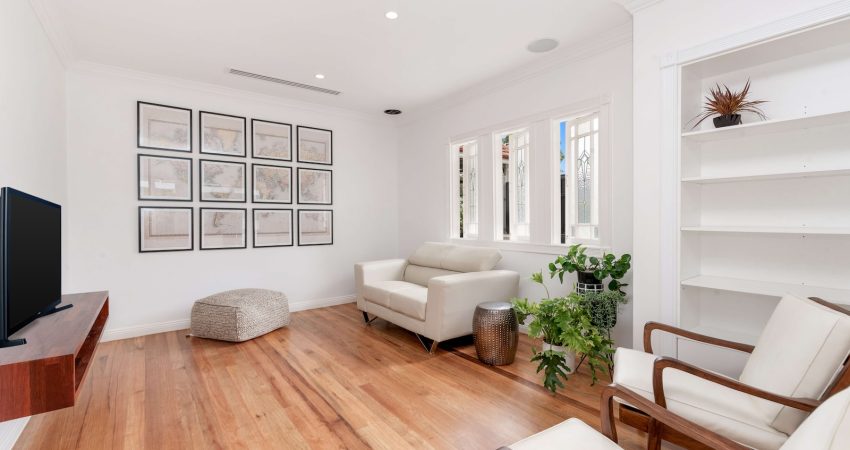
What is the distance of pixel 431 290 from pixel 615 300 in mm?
1396

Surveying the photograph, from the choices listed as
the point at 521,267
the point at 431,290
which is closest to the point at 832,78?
the point at 521,267

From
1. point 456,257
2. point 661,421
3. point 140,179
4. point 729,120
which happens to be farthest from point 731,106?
point 140,179

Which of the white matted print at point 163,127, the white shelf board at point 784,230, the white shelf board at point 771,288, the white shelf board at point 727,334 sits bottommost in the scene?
the white shelf board at point 727,334

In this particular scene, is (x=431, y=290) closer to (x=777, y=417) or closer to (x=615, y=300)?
(x=615, y=300)

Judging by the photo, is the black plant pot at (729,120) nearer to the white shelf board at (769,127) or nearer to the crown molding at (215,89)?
the white shelf board at (769,127)

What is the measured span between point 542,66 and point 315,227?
3.17m

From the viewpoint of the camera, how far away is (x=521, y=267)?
3.84 metres

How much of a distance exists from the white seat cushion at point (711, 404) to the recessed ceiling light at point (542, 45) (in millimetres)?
2522

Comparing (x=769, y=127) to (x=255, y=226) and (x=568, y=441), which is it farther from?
(x=255, y=226)

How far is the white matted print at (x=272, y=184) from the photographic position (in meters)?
4.43

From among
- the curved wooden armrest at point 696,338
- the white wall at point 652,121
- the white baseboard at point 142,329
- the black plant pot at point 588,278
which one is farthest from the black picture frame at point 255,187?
the curved wooden armrest at point 696,338

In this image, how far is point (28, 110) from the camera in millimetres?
2389

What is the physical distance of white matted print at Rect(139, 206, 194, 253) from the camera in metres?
3.80

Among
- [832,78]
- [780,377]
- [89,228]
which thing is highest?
[832,78]
